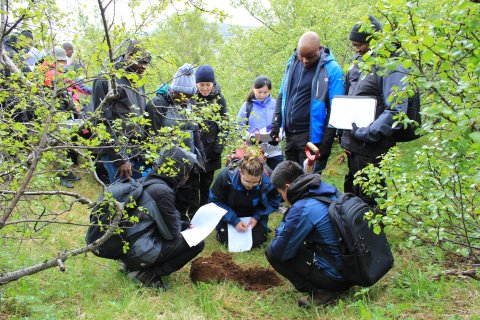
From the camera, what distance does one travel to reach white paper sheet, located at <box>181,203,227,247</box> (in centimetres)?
400

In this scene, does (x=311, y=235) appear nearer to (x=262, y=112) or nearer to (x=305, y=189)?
(x=305, y=189)

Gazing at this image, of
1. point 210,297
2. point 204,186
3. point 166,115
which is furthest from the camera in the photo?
point 204,186

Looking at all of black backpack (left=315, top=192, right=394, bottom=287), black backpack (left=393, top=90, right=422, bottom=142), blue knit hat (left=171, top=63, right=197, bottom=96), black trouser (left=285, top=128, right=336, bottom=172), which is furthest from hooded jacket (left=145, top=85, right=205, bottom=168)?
black backpack (left=393, top=90, right=422, bottom=142)

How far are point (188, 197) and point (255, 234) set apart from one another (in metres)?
0.87

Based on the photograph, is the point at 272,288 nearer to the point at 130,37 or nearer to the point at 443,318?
the point at 443,318

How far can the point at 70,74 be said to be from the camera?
248cm

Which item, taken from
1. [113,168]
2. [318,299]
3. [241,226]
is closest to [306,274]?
[318,299]

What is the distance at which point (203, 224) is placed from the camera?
4.25 metres

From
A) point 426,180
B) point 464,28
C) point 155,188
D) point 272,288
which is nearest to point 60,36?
point 155,188

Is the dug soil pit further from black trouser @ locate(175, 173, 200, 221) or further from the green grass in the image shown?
black trouser @ locate(175, 173, 200, 221)

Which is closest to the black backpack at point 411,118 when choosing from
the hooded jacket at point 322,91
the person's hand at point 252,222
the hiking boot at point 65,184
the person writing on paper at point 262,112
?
A: the hooded jacket at point 322,91

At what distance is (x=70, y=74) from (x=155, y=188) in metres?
1.46

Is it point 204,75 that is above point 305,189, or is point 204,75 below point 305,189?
above

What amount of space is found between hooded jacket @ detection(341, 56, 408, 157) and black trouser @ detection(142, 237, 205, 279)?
1.73m
